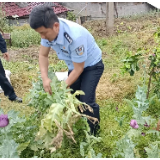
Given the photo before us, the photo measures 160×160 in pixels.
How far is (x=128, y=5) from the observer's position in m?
8.73

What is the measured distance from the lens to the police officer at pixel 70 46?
1.85 m

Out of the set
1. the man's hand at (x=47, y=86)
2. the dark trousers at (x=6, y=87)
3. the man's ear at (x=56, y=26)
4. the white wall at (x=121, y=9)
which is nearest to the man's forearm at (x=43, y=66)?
the man's hand at (x=47, y=86)

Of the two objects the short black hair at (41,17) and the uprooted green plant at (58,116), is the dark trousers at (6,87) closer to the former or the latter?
the uprooted green plant at (58,116)

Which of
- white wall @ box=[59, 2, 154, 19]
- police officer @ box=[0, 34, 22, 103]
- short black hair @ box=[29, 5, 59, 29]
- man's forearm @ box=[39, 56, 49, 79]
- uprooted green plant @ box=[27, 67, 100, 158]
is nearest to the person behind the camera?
uprooted green plant @ box=[27, 67, 100, 158]

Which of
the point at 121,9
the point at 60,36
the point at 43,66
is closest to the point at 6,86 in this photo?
the point at 43,66

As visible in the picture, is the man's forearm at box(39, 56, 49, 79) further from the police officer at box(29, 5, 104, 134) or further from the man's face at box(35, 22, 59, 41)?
the man's face at box(35, 22, 59, 41)

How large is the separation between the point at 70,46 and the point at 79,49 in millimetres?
92

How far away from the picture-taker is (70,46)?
2045 millimetres

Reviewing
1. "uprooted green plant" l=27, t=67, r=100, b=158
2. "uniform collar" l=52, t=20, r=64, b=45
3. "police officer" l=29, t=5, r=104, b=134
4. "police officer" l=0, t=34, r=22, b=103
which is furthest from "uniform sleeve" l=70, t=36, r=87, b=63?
"police officer" l=0, t=34, r=22, b=103

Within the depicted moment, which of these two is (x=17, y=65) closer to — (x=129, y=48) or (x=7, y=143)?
(x=129, y=48)

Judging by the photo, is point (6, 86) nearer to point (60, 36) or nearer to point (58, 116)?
point (60, 36)

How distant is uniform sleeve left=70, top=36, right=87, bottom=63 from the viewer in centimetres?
200

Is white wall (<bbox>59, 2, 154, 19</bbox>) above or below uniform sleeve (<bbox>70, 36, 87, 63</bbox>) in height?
below

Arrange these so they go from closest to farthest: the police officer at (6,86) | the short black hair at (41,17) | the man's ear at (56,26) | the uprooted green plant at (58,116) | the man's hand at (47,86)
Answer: the uprooted green plant at (58,116)
the short black hair at (41,17)
the man's ear at (56,26)
the man's hand at (47,86)
the police officer at (6,86)
